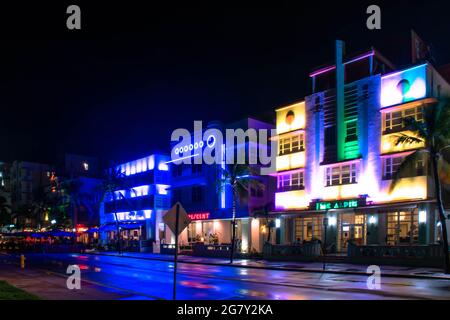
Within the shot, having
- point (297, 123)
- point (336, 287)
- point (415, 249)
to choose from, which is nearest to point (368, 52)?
point (297, 123)

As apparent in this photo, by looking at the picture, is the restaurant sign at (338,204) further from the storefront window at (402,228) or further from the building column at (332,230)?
the storefront window at (402,228)

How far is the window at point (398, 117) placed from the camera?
111 feet

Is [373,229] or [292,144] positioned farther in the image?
[292,144]

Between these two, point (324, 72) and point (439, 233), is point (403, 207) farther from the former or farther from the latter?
point (324, 72)

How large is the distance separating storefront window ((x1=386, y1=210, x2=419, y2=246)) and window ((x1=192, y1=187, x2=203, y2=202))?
23.5 metres

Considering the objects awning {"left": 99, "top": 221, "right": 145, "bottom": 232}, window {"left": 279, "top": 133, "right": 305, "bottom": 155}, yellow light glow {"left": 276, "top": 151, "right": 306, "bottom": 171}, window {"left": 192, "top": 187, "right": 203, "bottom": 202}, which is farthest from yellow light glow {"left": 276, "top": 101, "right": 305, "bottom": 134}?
awning {"left": 99, "top": 221, "right": 145, "bottom": 232}

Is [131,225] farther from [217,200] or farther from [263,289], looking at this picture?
[263,289]

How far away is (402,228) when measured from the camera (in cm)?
3422

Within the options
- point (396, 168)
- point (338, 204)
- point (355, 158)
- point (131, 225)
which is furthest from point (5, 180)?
point (396, 168)

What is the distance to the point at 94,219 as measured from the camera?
84.3 m

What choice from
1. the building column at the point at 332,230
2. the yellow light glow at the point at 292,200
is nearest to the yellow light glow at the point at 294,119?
the yellow light glow at the point at 292,200

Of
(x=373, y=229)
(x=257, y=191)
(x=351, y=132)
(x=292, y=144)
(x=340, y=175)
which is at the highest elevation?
(x=351, y=132)

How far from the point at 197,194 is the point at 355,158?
2189 cm
